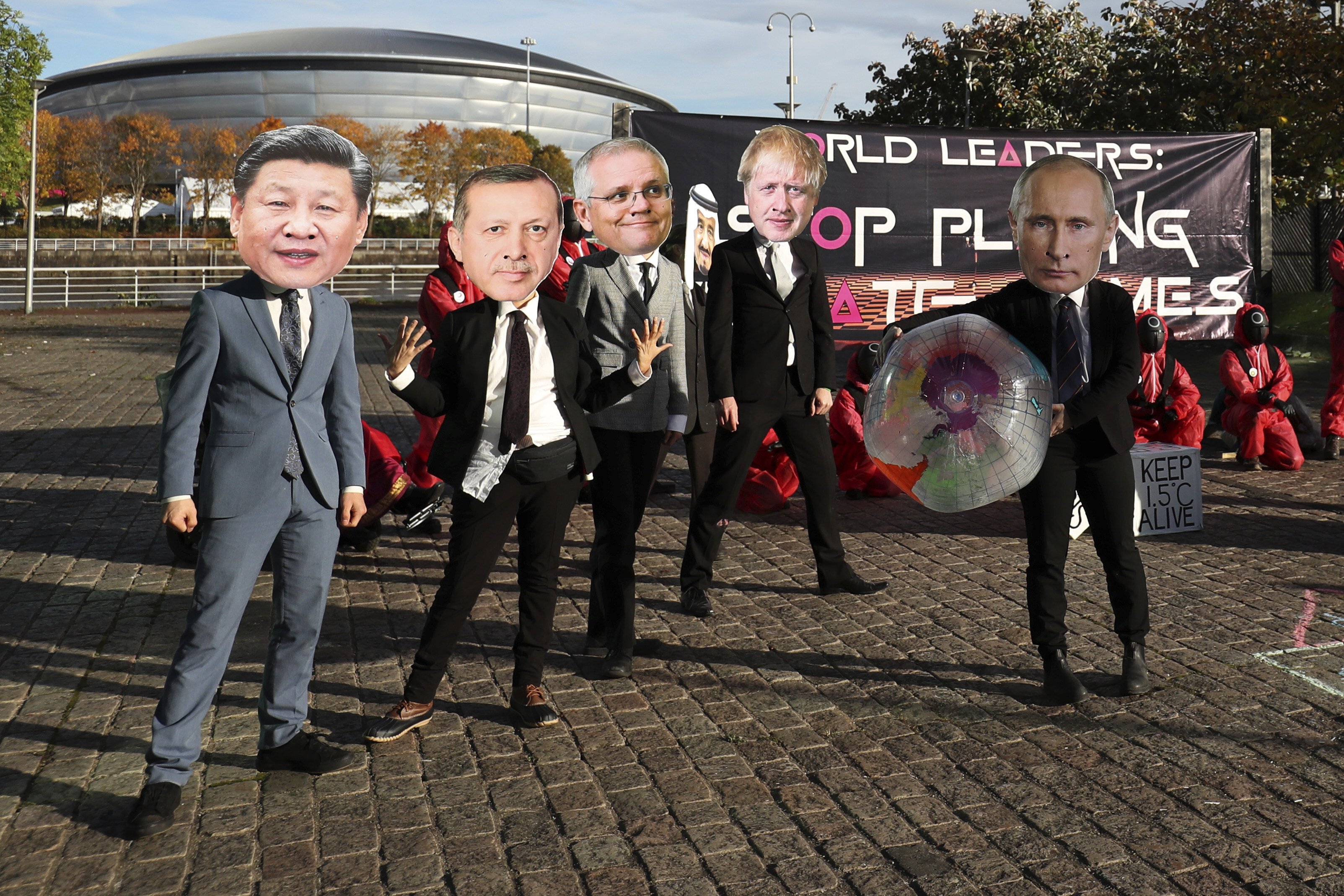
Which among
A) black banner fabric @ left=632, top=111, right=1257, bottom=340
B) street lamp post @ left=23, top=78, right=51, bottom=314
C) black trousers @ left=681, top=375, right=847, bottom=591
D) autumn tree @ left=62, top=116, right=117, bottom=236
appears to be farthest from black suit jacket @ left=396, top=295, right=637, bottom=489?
autumn tree @ left=62, top=116, right=117, bottom=236

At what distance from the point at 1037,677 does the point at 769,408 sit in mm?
1703

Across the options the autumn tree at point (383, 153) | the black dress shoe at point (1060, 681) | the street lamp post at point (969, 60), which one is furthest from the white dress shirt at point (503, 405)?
the autumn tree at point (383, 153)

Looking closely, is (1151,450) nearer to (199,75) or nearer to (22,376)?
(22,376)

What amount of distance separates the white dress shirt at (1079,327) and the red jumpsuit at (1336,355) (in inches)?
214

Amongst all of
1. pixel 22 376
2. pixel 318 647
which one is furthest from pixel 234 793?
pixel 22 376

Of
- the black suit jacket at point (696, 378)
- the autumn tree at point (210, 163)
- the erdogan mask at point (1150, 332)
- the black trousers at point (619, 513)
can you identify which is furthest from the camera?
the autumn tree at point (210, 163)

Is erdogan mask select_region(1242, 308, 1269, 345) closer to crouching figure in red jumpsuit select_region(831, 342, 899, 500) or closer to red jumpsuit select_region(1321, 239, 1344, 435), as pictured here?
red jumpsuit select_region(1321, 239, 1344, 435)

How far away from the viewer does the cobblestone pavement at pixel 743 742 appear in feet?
10.3

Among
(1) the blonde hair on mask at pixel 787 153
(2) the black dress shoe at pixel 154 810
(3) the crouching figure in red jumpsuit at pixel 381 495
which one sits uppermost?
(1) the blonde hair on mask at pixel 787 153

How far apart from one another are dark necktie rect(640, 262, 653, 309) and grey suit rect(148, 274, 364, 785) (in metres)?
1.35

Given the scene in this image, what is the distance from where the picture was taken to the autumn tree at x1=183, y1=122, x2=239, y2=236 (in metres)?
69.3

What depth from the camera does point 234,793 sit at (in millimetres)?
3605

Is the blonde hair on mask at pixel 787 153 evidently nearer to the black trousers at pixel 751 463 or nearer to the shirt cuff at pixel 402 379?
the black trousers at pixel 751 463

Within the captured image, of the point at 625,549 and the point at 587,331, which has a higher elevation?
the point at 587,331
